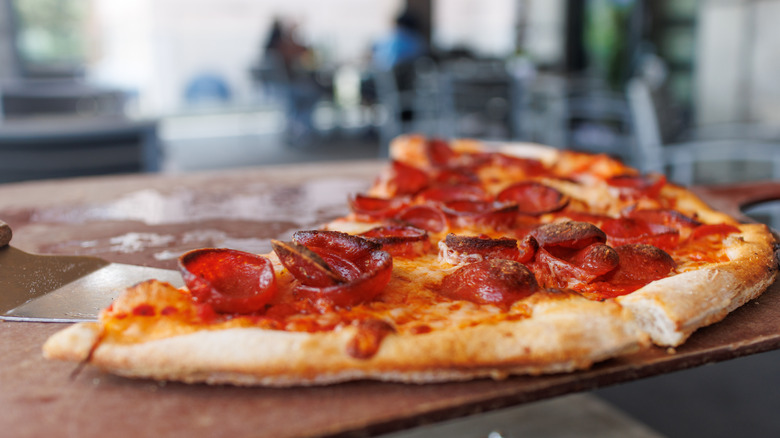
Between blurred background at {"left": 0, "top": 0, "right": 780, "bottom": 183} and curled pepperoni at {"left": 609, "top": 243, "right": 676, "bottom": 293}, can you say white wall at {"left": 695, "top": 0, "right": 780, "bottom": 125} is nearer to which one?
blurred background at {"left": 0, "top": 0, "right": 780, "bottom": 183}

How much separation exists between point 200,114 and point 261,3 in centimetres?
364

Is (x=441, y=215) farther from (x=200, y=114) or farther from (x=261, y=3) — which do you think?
(x=261, y=3)

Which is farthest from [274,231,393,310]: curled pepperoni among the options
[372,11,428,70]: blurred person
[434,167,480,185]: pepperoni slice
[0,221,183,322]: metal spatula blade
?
[372,11,428,70]: blurred person

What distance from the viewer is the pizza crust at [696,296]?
122 cm

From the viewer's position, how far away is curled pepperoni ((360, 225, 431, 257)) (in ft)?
5.13

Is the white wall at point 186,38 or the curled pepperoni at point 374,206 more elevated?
the white wall at point 186,38

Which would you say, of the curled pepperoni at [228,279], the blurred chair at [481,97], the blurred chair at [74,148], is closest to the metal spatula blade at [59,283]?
the curled pepperoni at [228,279]

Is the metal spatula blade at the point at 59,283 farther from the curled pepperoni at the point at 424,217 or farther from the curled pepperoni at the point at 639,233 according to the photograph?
the curled pepperoni at the point at 639,233

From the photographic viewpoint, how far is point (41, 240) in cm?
195

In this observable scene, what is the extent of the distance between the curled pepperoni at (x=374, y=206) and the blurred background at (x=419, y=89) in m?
1.62

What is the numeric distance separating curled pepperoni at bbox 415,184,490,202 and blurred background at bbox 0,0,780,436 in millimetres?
1283

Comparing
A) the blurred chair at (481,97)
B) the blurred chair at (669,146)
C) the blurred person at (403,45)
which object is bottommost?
the blurred chair at (669,146)

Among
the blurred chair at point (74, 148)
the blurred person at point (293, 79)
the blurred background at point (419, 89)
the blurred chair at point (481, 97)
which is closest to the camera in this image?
the blurred chair at point (74, 148)

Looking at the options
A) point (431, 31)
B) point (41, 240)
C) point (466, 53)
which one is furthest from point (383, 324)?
point (431, 31)
